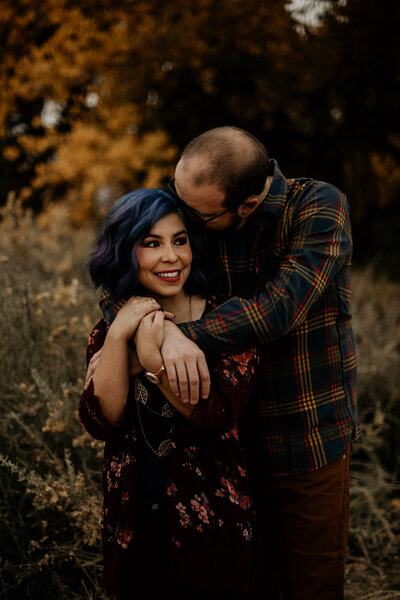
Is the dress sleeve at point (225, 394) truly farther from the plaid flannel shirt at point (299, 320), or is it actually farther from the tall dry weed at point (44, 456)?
the tall dry weed at point (44, 456)

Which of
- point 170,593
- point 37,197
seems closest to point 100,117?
point 37,197

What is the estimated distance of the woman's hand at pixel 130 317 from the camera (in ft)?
4.94

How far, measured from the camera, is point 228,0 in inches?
208

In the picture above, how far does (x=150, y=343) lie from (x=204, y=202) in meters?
0.56

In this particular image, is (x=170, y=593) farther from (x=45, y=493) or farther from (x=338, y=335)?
(x=338, y=335)

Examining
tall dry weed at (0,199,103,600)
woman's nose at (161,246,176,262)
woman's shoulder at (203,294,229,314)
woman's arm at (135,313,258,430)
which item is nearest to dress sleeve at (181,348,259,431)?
woman's arm at (135,313,258,430)

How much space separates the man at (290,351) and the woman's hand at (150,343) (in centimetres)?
23

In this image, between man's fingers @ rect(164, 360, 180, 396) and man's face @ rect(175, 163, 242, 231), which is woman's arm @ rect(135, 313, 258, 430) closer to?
man's fingers @ rect(164, 360, 180, 396)

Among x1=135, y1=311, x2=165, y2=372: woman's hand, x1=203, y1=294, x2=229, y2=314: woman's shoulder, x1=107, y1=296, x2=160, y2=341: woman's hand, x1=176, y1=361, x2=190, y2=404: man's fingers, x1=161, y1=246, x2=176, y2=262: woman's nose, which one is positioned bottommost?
x1=176, y1=361, x2=190, y2=404: man's fingers

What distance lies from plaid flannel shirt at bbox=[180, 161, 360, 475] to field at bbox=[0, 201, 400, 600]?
95 centimetres

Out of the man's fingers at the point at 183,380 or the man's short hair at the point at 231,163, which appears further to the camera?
the man's short hair at the point at 231,163

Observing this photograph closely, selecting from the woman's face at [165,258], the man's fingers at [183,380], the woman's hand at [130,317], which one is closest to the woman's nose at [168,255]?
the woman's face at [165,258]

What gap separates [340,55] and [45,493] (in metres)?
5.01

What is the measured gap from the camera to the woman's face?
5.34 feet
